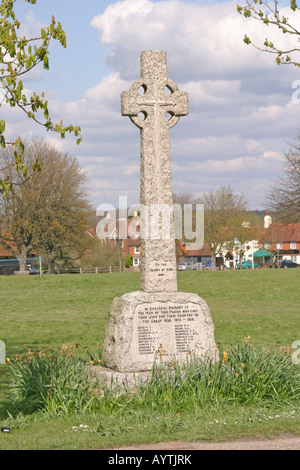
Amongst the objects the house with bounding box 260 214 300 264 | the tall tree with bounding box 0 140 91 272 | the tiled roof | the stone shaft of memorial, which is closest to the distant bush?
the stone shaft of memorial

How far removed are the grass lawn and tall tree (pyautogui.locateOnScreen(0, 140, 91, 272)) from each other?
1641cm

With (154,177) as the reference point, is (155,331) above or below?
below

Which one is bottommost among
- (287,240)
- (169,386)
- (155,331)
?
(169,386)

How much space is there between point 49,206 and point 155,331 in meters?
46.6

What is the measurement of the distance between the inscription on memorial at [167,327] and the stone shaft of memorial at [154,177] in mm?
332

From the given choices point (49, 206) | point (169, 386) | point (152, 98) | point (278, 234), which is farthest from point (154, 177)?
point (278, 234)

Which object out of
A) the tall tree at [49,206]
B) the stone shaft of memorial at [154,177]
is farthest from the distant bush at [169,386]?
the tall tree at [49,206]

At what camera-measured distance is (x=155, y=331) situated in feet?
32.9

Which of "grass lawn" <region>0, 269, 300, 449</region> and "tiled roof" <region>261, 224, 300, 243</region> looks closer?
"grass lawn" <region>0, 269, 300, 449</region>

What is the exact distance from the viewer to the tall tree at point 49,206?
181ft

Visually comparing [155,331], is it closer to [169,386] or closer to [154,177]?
[169,386]

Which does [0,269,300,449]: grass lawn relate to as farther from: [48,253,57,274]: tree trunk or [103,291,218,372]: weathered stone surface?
Result: [48,253,57,274]: tree trunk

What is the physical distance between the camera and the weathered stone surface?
9805 mm

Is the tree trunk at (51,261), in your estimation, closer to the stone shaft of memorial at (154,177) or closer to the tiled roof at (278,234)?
the tiled roof at (278,234)
